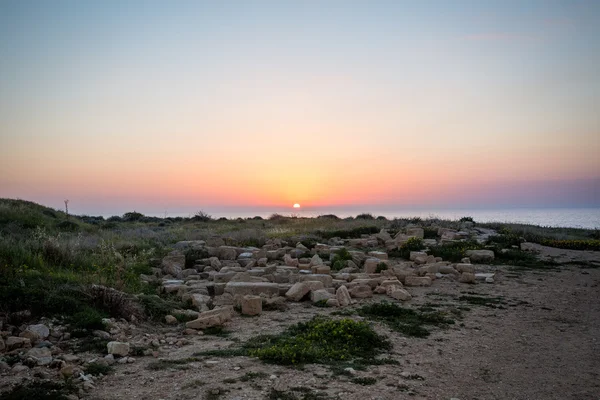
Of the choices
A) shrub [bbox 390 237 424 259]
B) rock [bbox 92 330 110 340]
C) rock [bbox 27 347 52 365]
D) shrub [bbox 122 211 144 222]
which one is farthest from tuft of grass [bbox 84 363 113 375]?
shrub [bbox 122 211 144 222]

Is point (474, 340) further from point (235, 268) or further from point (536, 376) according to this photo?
point (235, 268)

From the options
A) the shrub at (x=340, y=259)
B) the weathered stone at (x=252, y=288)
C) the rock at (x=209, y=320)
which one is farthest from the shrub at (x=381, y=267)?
the rock at (x=209, y=320)

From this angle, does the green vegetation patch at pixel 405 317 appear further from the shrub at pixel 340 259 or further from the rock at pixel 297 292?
the shrub at pixel 340 259

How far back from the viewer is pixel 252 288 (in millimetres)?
9844

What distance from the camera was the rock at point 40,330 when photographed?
20.3ft

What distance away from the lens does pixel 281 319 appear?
8109 millimetres

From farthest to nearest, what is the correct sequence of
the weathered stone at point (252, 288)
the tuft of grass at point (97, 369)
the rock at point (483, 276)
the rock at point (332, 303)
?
the rock at point (483, 276) → the weathered stone at point (252, 288) → the rock at point (332, 303) → the tuft of grass at point (97, 369)

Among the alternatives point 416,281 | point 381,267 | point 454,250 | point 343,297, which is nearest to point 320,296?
point 343,297

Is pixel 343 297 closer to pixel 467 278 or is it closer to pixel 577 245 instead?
pixel 467 278

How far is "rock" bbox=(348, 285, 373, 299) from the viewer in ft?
32.3

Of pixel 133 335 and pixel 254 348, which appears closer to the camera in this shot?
pixel 254 348

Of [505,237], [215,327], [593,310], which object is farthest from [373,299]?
[505,237]

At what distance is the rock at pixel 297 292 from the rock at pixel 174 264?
4144 millimetres

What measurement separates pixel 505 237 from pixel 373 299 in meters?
12.3
